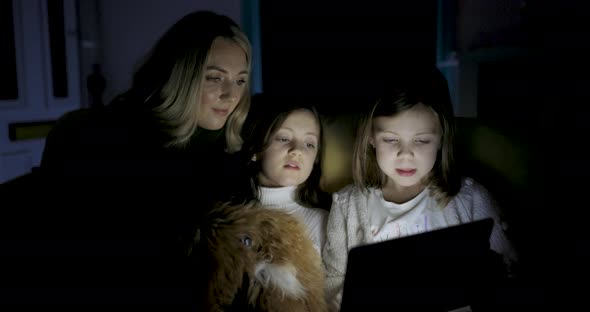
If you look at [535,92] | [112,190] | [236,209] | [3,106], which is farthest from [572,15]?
[3,106]

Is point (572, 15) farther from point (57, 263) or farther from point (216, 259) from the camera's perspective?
point (57, 263)

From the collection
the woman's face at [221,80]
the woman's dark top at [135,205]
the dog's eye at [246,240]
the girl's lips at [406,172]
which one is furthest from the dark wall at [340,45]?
the dog's eye at [246,240]

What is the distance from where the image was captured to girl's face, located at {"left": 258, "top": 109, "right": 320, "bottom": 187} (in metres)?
1.20

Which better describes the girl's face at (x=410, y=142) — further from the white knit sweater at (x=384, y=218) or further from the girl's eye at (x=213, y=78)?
the girl's eye at (x=213, y=78)

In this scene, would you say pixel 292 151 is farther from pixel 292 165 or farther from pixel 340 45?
pixel 340 45

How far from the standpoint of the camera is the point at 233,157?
1030 millimetres

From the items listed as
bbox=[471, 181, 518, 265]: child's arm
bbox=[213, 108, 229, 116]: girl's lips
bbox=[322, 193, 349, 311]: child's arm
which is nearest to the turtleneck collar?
bbox=[322, 193, 349, 311]: child's arm

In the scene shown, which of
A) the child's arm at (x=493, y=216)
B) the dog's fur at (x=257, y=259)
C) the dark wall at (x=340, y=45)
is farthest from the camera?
the dark wall at (x=340, y=45)

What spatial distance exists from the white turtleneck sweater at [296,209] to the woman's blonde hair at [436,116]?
20 centimetres

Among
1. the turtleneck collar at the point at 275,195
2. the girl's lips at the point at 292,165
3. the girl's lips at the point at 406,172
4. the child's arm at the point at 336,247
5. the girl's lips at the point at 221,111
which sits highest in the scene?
the girl's lips at the point at 221,111

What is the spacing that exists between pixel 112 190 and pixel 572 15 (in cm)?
122

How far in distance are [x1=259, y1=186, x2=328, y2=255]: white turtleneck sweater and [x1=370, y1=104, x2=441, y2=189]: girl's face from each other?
217mm

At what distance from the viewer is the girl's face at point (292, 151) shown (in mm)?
1199

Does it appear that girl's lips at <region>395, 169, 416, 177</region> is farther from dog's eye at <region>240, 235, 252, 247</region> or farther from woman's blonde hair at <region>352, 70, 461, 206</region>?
dog's eye at <region>240, 235, 252, 247</region>
